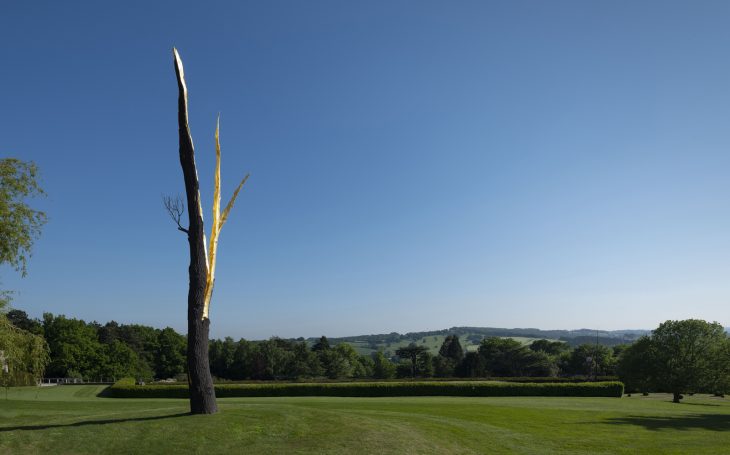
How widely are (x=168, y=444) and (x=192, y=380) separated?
333 cm

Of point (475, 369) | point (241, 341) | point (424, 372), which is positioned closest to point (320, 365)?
point (241, 341)

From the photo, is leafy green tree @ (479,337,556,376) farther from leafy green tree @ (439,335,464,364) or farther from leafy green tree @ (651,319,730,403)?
leafy green tree @ (651,319,730,403)

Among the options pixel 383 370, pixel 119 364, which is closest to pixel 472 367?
pixel 383 370

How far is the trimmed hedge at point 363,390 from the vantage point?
41594 millimetres

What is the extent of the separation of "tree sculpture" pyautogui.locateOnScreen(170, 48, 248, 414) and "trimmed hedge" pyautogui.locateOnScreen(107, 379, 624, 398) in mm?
26572

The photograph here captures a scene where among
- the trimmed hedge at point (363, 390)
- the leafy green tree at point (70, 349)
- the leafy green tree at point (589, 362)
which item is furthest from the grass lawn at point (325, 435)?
the leafy green tree at point (589, 362)

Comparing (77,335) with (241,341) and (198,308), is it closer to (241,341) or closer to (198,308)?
(241,341)

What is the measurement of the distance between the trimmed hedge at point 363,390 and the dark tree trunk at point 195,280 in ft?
87.1

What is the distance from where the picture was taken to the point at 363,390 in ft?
140

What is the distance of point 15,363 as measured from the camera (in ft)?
58.3

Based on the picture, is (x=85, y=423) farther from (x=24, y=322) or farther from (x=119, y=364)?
(x=24, y=322)

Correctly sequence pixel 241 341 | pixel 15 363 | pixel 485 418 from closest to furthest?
pixel 15 363
pixel 485 418
pixel 241 341

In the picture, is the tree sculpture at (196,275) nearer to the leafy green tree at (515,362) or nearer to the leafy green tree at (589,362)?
the leafy green tree at (515,362)

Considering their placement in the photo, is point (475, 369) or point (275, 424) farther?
point (475, 369)
